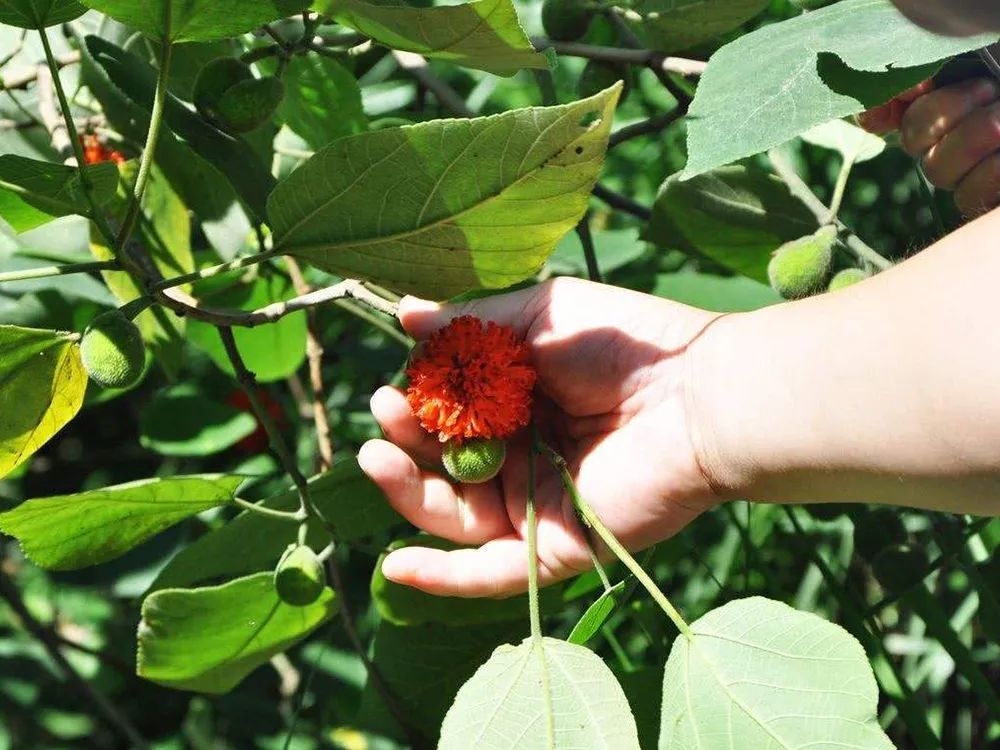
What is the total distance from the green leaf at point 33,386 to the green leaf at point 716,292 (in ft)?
2.34

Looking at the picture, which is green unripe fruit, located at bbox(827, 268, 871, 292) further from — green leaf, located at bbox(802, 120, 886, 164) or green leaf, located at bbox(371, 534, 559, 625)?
green leaf, located at bbox(371, 534, 559, 625)

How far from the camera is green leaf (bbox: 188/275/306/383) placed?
1276mm

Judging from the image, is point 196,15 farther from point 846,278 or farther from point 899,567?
point 899,567

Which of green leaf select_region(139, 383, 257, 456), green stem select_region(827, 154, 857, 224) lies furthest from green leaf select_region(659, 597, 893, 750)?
green leaf select_region(139, 383, 257, 456)

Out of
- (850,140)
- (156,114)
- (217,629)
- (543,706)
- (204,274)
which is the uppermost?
(156,114)

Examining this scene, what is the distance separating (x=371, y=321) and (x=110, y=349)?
0.45 m

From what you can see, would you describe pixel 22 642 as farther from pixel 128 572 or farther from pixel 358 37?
pixel 358 37

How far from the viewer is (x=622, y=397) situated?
3.36ft

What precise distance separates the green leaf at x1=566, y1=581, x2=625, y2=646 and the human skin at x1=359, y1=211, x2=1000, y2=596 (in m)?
0.17

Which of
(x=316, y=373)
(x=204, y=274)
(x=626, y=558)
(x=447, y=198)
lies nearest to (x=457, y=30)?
(x=447, y=198)

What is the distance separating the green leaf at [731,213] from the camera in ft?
3.91

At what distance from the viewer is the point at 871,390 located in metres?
0.82

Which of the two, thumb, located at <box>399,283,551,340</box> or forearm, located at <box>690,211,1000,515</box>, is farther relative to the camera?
thumb, located at <box>399,283,551,340</box>

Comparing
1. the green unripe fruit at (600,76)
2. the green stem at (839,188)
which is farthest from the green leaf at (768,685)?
the green unripe fruit at (600,76)
